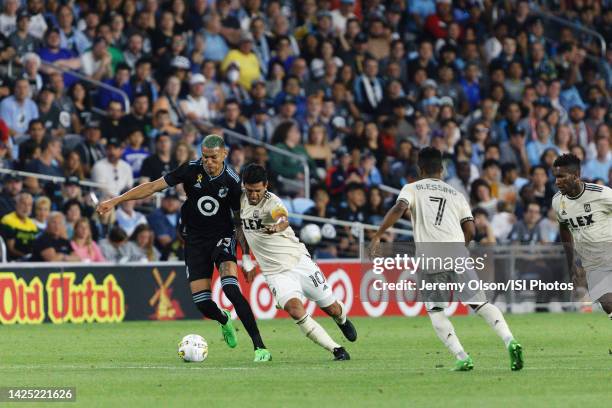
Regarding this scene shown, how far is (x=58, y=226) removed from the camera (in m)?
21.3

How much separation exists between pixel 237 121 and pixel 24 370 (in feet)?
41.6

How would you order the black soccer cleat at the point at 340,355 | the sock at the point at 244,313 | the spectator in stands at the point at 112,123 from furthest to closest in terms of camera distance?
the spectator in stands at the point at 112,123 < the sock at the point at 244,313 < the black soccer cleat at the point at 340,355

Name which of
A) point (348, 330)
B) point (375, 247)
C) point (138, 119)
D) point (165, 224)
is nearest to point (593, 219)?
point (375, 247)

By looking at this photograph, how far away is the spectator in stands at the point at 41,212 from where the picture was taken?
2123 centimetres

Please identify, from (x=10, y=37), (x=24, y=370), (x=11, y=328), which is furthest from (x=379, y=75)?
(x=24, y=370)

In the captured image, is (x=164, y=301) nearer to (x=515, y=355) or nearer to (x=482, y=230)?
(x=482, y=230)

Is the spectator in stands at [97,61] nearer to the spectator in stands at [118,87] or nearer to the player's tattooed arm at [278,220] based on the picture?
the spectator in stands at [118,87]

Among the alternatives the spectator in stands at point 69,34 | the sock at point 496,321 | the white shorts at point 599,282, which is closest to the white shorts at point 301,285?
the sock at point 496,321

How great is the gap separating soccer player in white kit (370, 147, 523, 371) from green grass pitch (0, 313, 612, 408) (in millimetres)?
378

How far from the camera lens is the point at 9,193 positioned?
21344 mm

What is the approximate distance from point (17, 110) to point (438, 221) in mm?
11665

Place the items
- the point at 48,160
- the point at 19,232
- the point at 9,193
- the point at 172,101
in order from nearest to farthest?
1. the point at 19,232
2. the point at 9,193
3. the point at 48,160
4. the point at 172,101

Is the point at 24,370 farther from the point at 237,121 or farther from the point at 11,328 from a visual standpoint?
the point at 237,121

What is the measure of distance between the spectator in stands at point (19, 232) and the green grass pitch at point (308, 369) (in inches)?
65.2
